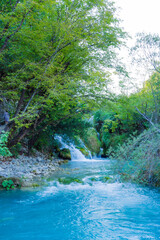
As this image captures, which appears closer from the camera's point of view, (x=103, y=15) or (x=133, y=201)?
(x=133, y=201)

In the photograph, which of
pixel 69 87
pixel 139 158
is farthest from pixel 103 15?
pixel 139 158

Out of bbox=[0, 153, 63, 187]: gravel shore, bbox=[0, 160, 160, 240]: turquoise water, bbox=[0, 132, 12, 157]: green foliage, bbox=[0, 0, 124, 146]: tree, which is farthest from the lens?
bbox=[0, 153, 63, 187]: gravel shore

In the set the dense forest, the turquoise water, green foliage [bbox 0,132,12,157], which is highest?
A: the dense forest

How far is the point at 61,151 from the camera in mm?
17547

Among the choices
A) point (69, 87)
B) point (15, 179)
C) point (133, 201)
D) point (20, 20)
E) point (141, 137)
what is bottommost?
point (133, 201)

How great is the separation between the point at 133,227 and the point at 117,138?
1762 cm

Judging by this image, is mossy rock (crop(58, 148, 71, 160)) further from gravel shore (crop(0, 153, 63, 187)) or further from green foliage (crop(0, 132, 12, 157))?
green foliage (crop(0, 132, 12, 157))

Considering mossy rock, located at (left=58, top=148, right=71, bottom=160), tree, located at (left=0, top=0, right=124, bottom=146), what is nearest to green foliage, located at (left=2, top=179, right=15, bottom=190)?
tree, located at (left=0, top=0, right=124, bottom=146)

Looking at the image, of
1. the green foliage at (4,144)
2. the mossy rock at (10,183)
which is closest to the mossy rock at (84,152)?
the mossy rock at (10,183)

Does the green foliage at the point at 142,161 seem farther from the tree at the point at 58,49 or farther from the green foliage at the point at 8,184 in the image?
the green foliage at the point at 8,184

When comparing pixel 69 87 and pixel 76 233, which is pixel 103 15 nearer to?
pixel 69 87

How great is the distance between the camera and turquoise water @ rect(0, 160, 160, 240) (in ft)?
13.2

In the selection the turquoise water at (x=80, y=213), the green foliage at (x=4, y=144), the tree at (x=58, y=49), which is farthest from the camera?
the tree at (x=58, y=49)

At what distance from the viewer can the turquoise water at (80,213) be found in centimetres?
404
